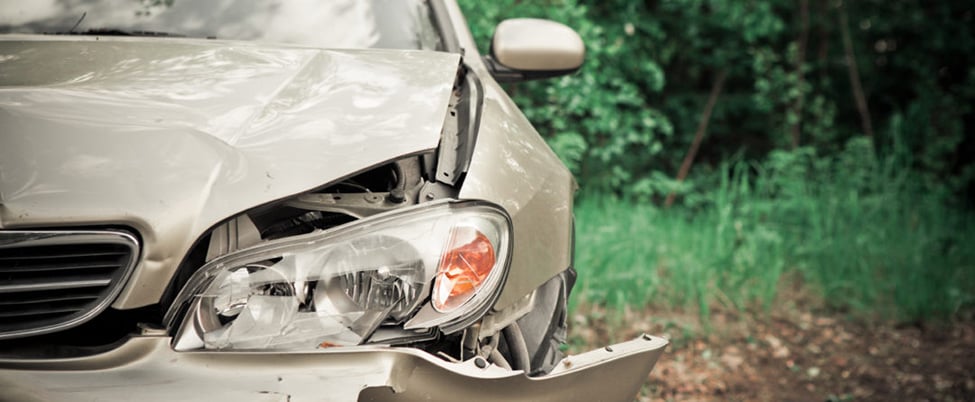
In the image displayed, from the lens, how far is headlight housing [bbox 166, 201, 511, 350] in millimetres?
1419

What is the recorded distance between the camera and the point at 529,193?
171 cm

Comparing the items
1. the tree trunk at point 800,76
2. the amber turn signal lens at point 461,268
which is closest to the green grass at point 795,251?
the tree trunk at point 800,76

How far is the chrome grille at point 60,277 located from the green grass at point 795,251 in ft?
9.43

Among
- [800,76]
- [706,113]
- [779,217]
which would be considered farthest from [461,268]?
[706,113]

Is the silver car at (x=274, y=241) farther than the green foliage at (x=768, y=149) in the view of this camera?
No

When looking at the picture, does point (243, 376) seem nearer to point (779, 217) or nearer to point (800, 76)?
point (779, 217)

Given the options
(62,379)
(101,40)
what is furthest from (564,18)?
(62,379)

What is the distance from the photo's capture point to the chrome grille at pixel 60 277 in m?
1.38

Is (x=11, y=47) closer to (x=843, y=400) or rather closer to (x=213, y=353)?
(x=213, y=353)

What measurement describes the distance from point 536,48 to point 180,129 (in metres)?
1.31

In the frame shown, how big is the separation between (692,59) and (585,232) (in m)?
5.14

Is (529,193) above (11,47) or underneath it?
underneath

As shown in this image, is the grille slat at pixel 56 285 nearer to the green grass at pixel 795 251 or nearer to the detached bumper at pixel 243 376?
the detached bumper at pixel 243 376

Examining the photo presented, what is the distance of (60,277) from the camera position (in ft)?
4.61
